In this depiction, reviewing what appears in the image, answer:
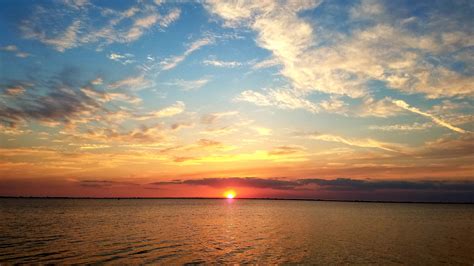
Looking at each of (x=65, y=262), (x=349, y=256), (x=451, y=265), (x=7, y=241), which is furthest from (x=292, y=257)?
(x=7, y=241)

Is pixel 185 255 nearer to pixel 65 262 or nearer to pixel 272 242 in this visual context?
pixel 65 262

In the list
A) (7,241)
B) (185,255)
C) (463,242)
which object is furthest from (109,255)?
(463,242)

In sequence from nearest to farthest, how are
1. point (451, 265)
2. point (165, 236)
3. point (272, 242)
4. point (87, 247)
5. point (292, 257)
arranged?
point (451, 265) < point (292, 257) < point (87, 247) < point (272, 242) < point (165, 236)

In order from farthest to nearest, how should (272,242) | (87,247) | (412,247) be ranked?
(272,242) → (412,247) → (87,247)

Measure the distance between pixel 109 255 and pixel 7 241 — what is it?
1885 cm

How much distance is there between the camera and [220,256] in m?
42.1

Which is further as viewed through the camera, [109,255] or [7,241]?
[7,241]

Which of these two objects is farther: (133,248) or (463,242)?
(463,242)

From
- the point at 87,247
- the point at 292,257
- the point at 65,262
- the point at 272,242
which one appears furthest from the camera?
the point at 272,242

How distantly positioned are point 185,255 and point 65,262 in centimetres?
1345

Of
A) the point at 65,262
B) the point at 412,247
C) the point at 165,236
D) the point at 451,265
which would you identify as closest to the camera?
the point at 65,262

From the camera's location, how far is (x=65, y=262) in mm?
35656

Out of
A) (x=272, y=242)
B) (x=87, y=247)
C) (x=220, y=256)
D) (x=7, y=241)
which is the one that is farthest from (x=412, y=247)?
(x=7, y=241)

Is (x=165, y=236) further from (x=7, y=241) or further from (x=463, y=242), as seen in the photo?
(x=463, y=242)
